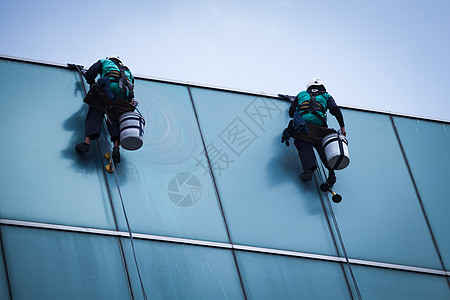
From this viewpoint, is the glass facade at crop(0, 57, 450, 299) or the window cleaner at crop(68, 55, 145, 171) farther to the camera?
the window cleaner at crop(68, 55, 145, 171)

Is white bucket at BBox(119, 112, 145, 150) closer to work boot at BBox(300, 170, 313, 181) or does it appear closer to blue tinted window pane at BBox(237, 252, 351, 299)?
blue tinted window pane at BBox(237, 252, 351, 299)

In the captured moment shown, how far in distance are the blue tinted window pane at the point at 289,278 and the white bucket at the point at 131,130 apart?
201 centimetres

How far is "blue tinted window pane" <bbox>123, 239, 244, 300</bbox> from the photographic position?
368 inches

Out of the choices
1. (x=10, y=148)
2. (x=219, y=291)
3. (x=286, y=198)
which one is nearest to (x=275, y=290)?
(x=219, y=291)

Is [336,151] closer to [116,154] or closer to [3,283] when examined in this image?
[116,154]

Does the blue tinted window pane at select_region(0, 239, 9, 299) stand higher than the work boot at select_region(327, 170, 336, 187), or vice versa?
the work boot at select_region(327, 170, 336, 187)

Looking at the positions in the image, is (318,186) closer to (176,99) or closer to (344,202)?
(344,202)

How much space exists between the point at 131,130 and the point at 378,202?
13.0 feet

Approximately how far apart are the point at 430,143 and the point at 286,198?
10.7 feet

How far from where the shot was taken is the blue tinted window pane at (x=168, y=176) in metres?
10.1

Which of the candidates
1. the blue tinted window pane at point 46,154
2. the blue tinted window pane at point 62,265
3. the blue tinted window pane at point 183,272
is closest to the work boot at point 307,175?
the blue tinted window pane at point 183,272

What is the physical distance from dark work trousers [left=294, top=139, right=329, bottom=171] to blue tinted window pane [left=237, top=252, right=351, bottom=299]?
148 centimetres

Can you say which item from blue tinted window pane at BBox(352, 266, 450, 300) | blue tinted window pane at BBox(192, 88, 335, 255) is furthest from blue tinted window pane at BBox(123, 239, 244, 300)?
blue tinted window pane at BBox(352, 266, 450, 300)

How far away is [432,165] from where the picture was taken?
1266 cm
